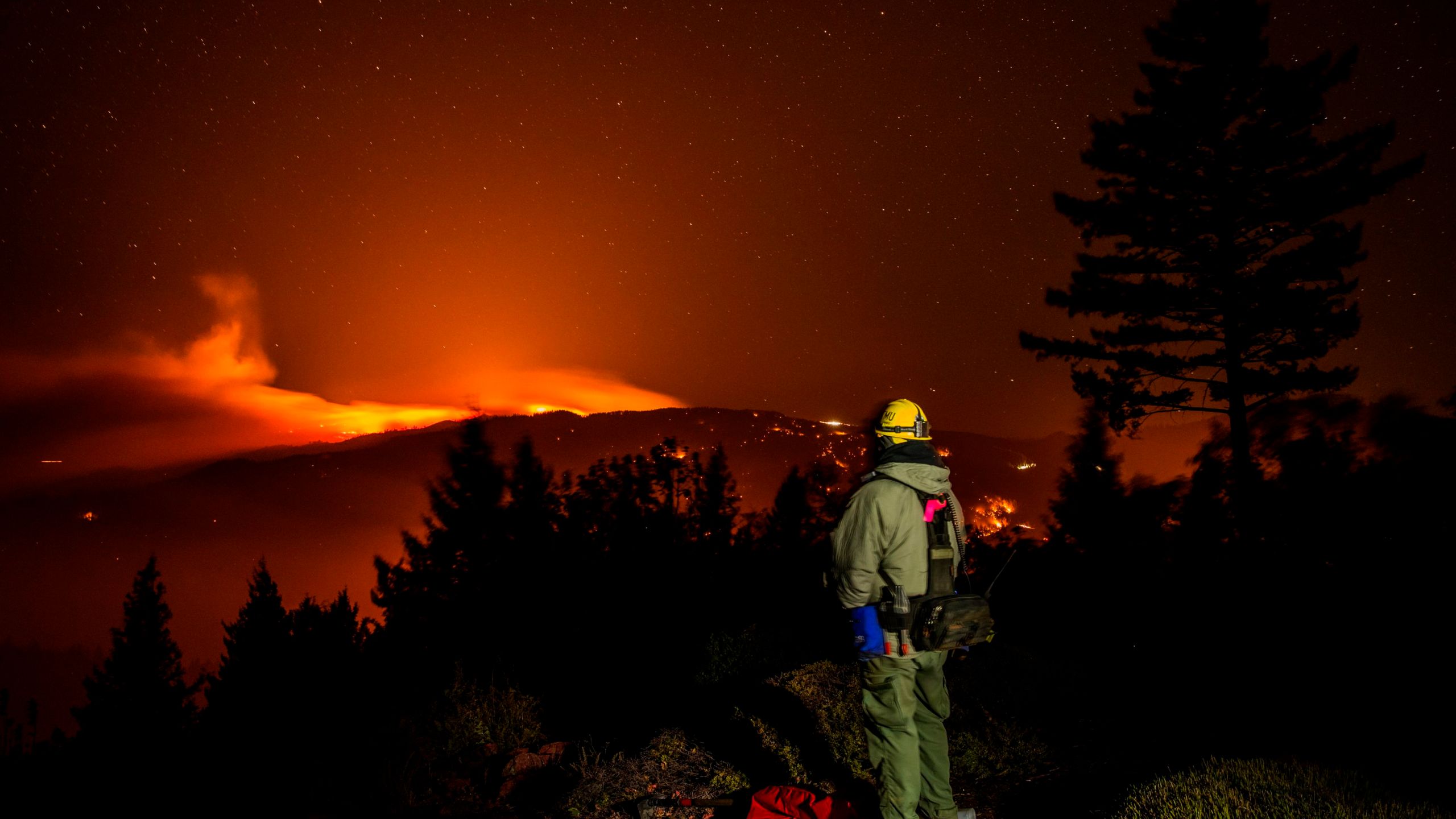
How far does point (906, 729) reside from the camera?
14.2 ft

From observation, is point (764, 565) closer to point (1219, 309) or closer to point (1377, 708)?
point (1219, 309)

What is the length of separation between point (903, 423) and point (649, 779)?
11.8ft

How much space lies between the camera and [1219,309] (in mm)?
16188

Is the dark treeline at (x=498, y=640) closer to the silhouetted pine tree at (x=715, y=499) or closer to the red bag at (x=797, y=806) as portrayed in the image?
the silhouetted pine tree at (x=715, y=499)

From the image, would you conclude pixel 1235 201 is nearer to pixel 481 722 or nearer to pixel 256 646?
pixel 481 722

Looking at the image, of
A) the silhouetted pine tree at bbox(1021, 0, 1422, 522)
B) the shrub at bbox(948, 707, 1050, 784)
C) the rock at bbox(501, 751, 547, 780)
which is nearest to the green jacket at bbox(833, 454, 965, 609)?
the shrub at bbox(948, 707, 1050, 784)

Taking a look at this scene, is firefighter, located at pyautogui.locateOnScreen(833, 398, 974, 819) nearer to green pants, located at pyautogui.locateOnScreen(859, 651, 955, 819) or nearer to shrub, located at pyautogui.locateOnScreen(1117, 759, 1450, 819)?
green pants, located at pyautogui.locateOnScreen(859, 651, 955, 819)

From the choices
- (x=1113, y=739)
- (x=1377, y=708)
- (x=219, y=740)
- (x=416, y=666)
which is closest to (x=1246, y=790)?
(x=1113, y=739)

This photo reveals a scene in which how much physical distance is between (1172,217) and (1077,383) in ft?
13.5

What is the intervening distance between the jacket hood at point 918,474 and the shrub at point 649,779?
291cm

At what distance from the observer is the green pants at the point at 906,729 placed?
4.30 metres

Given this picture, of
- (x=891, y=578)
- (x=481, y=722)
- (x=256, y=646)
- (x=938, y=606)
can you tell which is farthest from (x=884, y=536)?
(x=256, y=646)

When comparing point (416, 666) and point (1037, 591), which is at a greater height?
point (1037, 591)

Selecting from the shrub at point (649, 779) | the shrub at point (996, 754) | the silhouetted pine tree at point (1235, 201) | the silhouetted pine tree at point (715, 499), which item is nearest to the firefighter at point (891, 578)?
the shrub at point (996, 754)
